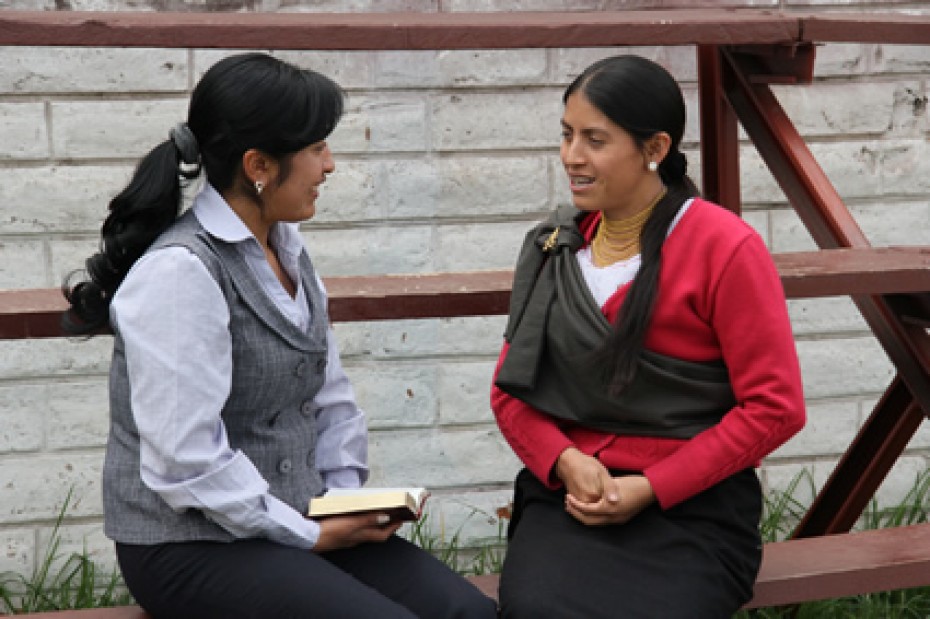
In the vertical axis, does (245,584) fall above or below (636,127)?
below

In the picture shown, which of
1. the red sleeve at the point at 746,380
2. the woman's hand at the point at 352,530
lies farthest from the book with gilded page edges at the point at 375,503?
the red sleeve at the point at 746,380

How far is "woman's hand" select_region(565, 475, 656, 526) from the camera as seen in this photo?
2.30 m

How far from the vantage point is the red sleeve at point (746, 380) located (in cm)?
226

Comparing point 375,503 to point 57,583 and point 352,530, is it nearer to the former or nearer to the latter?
point 352,530

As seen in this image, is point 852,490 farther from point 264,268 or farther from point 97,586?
point 97,586

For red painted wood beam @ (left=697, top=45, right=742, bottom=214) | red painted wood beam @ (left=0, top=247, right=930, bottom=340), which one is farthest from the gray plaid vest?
red painted wood beam @ (left=697, top=45, right=742, bottom=214)

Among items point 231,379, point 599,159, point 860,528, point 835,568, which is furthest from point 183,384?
point 860,528

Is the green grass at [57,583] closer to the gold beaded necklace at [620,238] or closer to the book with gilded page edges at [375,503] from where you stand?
the book with gilded page edges at [375,503]

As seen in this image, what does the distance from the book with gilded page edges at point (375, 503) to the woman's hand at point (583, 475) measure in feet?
0.76

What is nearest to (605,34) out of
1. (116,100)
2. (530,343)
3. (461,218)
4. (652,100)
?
(652,100)

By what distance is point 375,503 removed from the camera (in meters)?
2.24

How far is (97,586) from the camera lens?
11.9ft

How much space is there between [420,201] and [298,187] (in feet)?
4.65

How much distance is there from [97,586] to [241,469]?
1.66m
